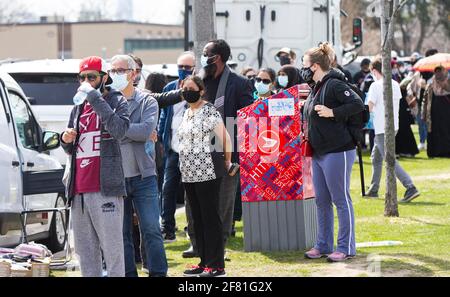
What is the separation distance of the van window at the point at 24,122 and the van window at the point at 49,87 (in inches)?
158

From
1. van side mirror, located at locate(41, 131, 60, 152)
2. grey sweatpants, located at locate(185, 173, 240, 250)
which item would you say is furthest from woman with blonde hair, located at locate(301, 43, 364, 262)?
van side mirror, located at locate(41, 131, 60, 152)

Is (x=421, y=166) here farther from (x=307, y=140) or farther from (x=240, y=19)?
(x=307, y=140)

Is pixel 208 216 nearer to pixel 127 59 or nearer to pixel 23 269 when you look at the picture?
pixel 127 59

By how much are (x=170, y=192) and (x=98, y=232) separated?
13.4ft

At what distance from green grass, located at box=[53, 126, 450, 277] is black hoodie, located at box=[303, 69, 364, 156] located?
1.08 meters

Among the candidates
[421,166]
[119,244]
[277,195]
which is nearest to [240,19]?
[421,166]

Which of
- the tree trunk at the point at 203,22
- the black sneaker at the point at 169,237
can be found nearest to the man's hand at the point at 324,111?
the tree trunk at the point at 203,22

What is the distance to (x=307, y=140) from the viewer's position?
36.1ft

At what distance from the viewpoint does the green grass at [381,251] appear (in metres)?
10.3

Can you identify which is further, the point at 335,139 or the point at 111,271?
the point at 335,139

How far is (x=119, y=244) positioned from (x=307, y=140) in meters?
2.81

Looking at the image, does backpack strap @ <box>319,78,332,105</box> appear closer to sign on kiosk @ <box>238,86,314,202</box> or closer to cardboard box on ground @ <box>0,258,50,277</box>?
sign on kiosk @ <box>238,86,314,202</box>

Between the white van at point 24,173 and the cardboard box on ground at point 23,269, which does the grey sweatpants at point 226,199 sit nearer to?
the white van at point 24,173
